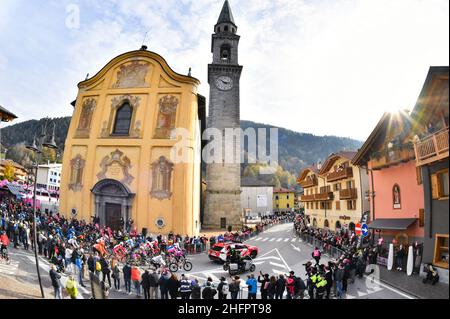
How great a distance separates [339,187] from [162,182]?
10252 millimetres

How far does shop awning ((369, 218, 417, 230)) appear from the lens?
3.46m

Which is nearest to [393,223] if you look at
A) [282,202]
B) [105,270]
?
[105,270]

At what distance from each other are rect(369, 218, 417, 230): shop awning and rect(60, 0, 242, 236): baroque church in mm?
11133

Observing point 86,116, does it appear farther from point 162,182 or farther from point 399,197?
point 399,197

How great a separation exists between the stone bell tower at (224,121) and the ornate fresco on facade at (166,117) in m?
22.2

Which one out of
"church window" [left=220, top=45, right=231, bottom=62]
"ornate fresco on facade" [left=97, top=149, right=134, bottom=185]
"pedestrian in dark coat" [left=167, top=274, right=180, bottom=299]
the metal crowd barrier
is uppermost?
"church window" [left=220, top=45, right=231, bottom=62]

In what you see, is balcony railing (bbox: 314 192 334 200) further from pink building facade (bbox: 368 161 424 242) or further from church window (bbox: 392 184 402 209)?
church window (bbox: 392 184 402 209)

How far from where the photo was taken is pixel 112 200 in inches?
611

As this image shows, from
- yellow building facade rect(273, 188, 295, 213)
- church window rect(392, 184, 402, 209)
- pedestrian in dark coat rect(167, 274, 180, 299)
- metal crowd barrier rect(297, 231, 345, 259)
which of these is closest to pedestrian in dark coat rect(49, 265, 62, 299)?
pedestrian in dark coat rect(167, 274, 180, 299)

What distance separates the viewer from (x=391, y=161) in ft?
11.5

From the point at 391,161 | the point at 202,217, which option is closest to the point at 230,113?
the point at 202,217

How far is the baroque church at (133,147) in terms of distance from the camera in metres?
12.9
